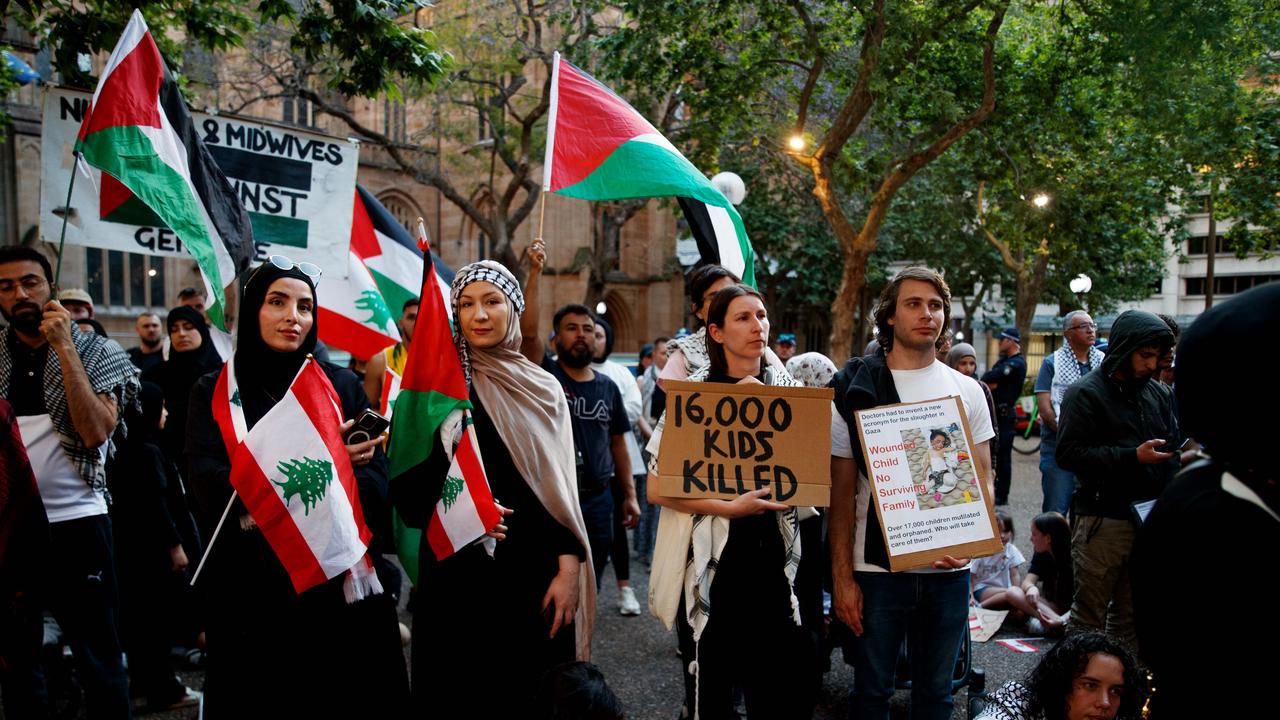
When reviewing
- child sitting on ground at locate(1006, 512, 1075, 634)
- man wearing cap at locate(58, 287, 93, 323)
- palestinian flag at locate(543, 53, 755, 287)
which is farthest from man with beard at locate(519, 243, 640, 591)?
man wearing cap at locate(58, 287, 93, 323)

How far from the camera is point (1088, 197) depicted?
14.6m

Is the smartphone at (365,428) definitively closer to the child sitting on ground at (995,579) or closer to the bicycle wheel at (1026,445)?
the child sitting on ground at (995,579)

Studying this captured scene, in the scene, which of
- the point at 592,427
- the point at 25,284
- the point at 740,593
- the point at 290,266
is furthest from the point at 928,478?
the point at 25,284

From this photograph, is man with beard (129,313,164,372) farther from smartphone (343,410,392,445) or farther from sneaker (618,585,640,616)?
smartphone (343,410,392,445)

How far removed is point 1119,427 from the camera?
4.22 m

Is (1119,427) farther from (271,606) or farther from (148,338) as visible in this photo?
(148,338)

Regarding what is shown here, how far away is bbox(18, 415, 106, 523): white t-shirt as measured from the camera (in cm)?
357

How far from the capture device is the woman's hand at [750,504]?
2.98 m

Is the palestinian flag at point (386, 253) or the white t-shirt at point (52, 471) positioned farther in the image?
the palestinian flag at point (386, 253)

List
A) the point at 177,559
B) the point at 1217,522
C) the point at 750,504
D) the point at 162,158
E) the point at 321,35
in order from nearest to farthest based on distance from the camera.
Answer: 1. the point at 1217,522
2. the point at 750,504
3. the point at 162,158
4. the point at 177,559
5. the point at 321,35

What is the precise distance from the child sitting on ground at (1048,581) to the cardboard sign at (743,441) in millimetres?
3804

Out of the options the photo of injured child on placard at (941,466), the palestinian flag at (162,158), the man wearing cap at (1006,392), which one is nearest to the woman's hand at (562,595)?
the photo of injured child on placard at (941,466)

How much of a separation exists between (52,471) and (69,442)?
14cm

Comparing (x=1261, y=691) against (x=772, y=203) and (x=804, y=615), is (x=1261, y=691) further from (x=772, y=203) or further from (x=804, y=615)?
(x=772, y=203)
